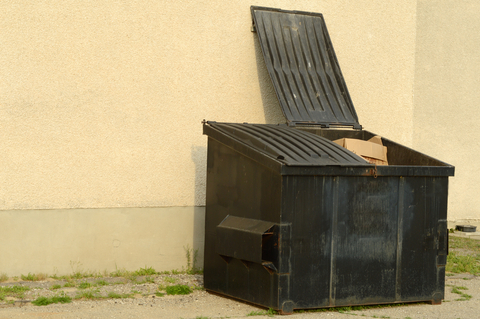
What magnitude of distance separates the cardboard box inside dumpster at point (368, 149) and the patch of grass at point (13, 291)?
3675mm

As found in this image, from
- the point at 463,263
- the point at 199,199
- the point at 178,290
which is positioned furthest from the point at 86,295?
the point at 463,263

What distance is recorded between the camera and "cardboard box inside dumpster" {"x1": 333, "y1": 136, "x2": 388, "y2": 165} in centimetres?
602

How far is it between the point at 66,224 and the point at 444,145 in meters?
7.00

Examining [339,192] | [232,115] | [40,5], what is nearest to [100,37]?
[40,5]

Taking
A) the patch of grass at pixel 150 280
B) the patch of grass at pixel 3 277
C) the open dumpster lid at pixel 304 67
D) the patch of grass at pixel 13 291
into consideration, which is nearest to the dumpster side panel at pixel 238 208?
the patch of grass at pixel 150 280

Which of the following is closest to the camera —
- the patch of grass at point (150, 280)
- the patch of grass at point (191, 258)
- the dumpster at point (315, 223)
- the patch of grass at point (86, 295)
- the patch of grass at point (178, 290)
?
the dumpster at point (315, 223)

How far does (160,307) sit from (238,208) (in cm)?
120

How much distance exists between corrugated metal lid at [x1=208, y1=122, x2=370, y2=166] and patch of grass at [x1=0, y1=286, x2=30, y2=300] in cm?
255

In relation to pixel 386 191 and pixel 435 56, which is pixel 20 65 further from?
pixel 435 56

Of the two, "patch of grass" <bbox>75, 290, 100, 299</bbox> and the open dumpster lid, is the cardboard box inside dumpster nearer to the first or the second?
the open dumpster lid

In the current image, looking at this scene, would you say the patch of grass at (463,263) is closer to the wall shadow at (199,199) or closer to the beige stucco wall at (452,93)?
the beige stucco wall at (452,93)

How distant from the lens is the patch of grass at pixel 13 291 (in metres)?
5.34

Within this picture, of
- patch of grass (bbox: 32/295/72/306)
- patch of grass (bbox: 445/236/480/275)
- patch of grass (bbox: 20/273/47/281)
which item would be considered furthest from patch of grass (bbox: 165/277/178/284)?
patch of grass (bbox: 445/236/480/275)

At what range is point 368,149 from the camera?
6109 mm
